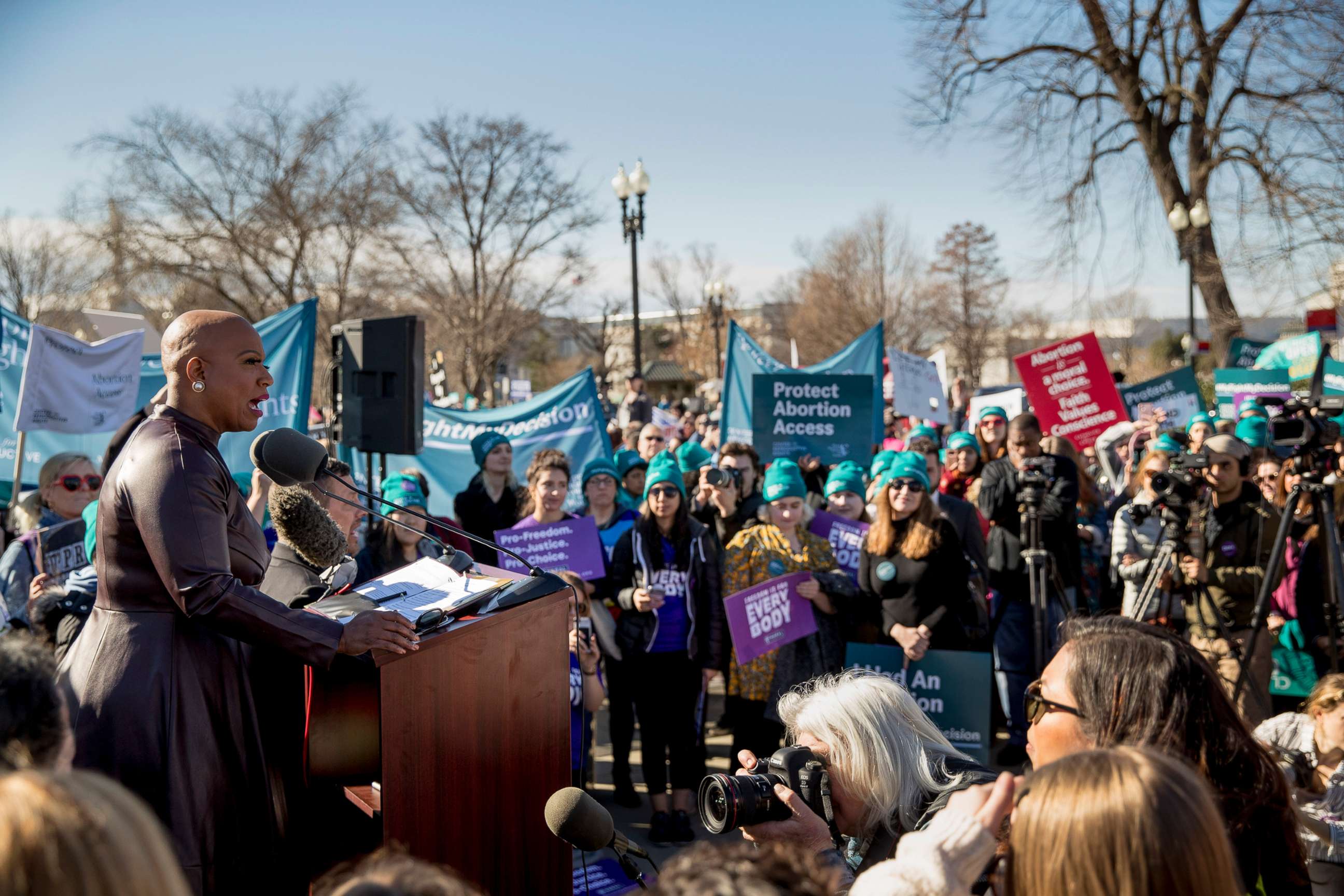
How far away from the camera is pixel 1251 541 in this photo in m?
5.91

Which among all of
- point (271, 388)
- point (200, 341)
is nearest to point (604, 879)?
point (200, 341)

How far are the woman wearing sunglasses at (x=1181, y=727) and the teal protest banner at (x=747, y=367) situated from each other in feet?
27.9

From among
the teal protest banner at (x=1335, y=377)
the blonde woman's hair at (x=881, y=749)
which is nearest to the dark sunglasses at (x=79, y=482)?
the blonde woman's hair at (x=881, y=749)

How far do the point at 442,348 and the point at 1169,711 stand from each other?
32.1m

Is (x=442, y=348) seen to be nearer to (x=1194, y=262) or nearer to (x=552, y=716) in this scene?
(x=1194, y=262)

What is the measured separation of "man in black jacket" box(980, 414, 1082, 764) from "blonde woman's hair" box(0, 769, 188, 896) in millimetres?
6131

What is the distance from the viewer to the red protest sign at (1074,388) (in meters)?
10.6

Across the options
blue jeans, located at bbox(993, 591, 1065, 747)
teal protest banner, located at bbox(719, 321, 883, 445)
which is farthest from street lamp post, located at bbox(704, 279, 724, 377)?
blue jeans, located at bbox(993, 591, 1065, 747)

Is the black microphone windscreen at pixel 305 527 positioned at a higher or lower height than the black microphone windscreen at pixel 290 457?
lower

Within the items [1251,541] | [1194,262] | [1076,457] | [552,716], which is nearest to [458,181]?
[1194,262]

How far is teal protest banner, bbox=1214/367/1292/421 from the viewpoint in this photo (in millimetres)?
12203

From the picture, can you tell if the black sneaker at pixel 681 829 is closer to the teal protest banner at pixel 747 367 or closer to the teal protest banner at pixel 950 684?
the teal protest banner at pixel 950 684

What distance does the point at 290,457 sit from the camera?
99.3 inches

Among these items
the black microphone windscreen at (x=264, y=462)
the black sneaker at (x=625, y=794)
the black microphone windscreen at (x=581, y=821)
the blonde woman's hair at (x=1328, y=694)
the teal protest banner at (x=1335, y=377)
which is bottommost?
the black sneaker at (x=625, y=794)
